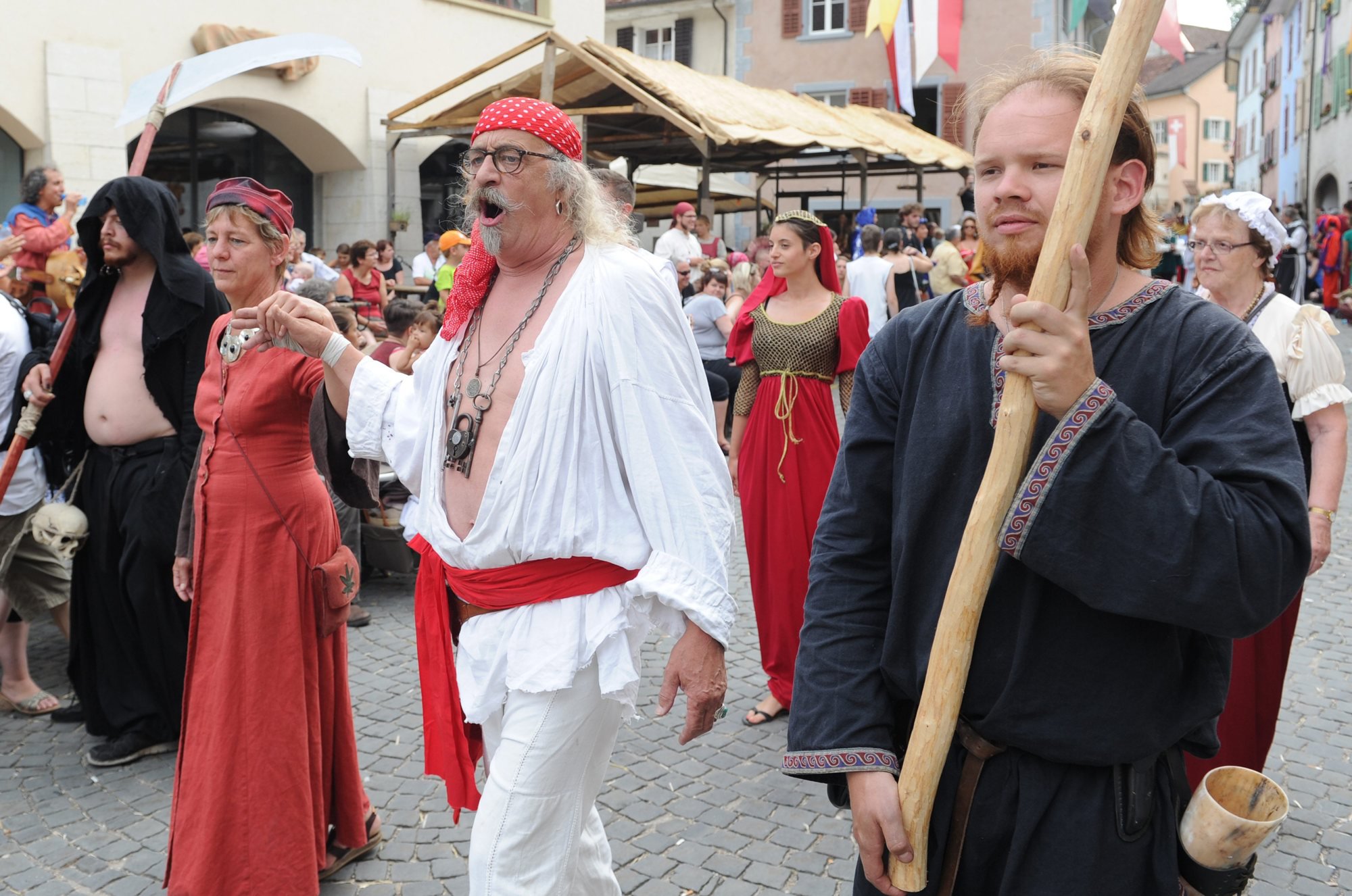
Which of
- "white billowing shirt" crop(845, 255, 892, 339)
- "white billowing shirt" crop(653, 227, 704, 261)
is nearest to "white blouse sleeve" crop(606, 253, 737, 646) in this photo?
"white billowing shirt" crop(845, 255, 892, 339)

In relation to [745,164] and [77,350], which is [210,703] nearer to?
[77,350]

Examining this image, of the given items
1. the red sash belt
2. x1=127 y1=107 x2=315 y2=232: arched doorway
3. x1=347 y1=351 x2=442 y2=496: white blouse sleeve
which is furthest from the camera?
x1=127 y1=107 x2=315 y2=232: arched doorway

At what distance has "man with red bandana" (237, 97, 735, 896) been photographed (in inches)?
96.9

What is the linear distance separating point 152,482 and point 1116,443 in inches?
152

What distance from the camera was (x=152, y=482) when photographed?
439 cm

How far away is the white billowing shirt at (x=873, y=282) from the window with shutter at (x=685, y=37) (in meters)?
21.5

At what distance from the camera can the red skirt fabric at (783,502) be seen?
5.15 m

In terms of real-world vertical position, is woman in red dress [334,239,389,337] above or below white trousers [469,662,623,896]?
above

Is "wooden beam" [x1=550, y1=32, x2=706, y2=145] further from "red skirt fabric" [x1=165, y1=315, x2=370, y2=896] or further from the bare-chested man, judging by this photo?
"red skirt fabric" [x1=165, y1=315, x2=370, y2=896]

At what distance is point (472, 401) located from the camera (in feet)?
8.79

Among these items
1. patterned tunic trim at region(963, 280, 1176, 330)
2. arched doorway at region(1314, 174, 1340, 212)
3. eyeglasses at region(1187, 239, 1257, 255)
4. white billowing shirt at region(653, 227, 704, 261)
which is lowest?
patterned tunic trim at region(963, 280, 1176, 330)

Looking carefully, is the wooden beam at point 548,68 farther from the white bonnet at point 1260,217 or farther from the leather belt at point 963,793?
the leather belt at point 963,793

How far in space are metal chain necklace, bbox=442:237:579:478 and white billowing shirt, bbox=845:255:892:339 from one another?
32.8 ft

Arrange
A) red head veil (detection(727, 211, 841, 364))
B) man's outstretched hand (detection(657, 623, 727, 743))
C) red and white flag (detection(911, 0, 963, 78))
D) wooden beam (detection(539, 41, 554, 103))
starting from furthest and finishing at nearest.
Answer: red and white flag (detection(911, 0, 963, 78)) → wooden beam (detection(539, 41, 554, 103)) → red head veil (detection(727, 211, 841, 364)) → man's outstretched hand (detection(657, 623, 727, 743))
